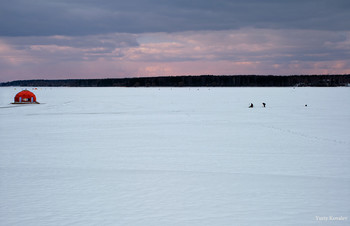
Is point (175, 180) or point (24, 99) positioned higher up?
point (24, 99)

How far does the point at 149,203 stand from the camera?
669cm

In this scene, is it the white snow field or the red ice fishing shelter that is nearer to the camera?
the white snow field

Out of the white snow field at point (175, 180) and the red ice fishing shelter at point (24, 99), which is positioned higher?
the red ice fishing shelter at point (24, 99)

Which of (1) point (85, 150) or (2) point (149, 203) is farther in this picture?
(1) point (85, 150)

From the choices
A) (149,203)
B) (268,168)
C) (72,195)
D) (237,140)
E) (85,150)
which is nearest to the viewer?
(149,203)

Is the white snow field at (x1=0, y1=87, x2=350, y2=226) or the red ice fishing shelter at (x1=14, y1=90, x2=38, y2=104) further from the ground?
the red ice fishing shelter at (x1=14, y1=90, x2=38, y2=104)

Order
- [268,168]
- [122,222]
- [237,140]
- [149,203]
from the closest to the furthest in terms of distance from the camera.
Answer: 1. [122,222]
2. [149,203]
3. [268,168]
4. [237,140]

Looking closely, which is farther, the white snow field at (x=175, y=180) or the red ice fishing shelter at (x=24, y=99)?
the red ice fishing shelter at (x=24, y=99)

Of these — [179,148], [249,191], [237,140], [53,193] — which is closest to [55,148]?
[179,148]

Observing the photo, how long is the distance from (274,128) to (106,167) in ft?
36.0

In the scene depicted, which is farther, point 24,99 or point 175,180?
point 24,99

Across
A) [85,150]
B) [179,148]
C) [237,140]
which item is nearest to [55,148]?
[85,150]

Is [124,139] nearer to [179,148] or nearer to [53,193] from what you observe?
[179,148]

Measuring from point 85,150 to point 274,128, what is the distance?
9862 mm
